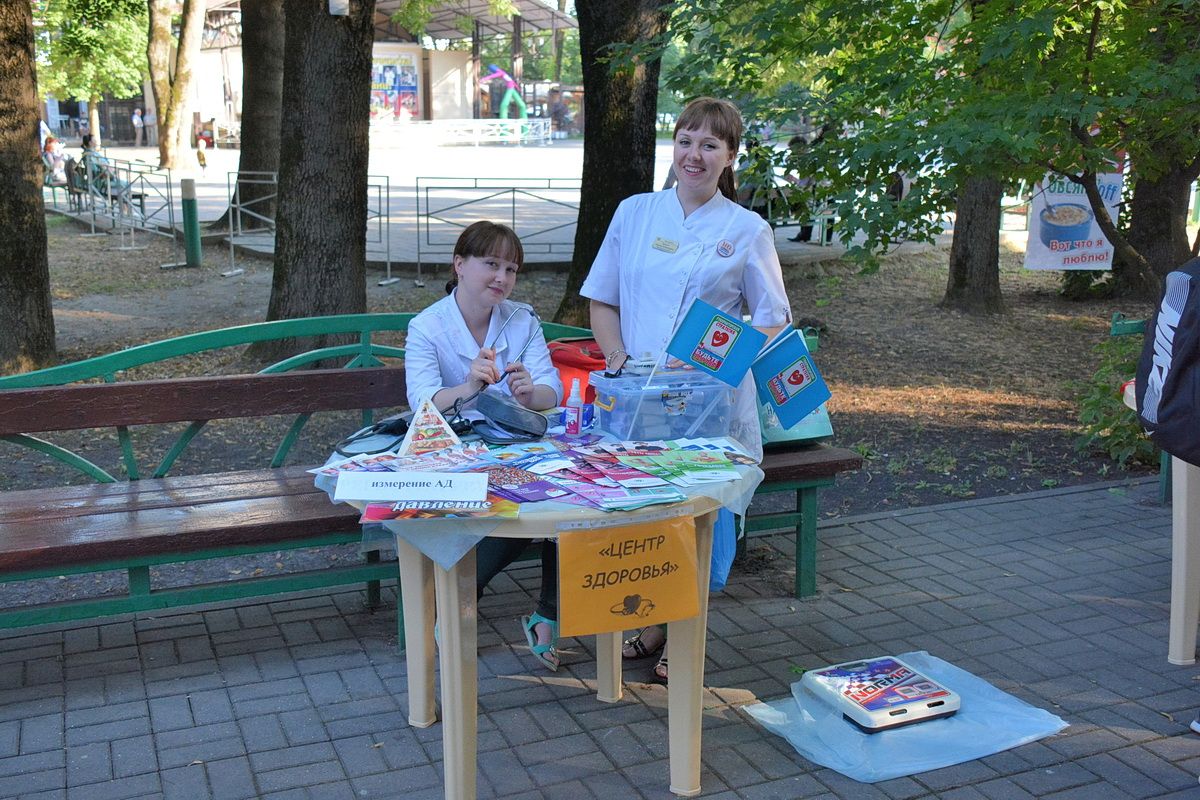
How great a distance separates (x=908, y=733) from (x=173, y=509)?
247 cm

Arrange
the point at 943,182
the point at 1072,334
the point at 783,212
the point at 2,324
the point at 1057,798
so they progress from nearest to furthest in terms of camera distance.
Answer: the point at 1057,798
the point at 943,182
the point at 783,212
the point at 2,324
the point at 1072,334

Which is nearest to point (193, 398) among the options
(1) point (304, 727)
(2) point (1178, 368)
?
(1) point (304, 727)

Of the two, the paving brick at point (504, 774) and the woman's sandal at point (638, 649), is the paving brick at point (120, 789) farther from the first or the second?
the woman's sandal at point (638, 649)

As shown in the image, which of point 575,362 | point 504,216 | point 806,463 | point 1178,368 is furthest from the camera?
point 504,216

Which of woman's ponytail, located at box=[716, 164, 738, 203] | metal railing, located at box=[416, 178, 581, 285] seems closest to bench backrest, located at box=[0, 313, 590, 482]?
woman's ponytail, located at box=[716, 164, 738, 203]

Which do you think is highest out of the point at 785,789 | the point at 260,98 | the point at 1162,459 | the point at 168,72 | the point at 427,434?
the point at 168,72

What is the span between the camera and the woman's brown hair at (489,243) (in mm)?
3562

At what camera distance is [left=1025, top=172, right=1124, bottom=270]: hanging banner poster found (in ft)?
35.6

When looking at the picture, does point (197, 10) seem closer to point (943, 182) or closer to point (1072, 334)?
point (1072, 334)

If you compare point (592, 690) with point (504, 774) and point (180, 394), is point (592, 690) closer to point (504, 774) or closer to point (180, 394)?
point (504, 774)

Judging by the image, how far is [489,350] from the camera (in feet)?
11.5

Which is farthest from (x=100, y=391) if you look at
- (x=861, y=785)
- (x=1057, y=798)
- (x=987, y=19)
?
(x=987, y=19)

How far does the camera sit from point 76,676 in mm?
3773

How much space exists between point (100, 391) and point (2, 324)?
4.01 m
